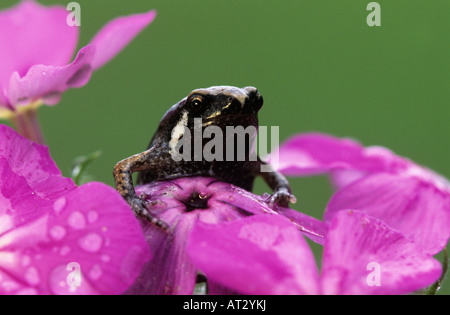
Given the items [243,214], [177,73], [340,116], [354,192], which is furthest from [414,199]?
[340,116]

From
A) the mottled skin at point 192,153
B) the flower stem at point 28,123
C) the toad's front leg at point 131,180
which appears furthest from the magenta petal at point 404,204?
the flower stem at point 28,123

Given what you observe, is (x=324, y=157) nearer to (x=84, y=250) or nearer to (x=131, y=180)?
(x=131, y=180)

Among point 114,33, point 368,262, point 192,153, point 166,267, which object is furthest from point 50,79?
point 368,262

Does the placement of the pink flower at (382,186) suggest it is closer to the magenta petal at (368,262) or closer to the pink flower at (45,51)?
the magenta petal at (368,262)

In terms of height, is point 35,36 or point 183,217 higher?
point 35,36

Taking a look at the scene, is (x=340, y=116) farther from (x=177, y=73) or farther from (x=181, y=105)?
(x=181, y=105)

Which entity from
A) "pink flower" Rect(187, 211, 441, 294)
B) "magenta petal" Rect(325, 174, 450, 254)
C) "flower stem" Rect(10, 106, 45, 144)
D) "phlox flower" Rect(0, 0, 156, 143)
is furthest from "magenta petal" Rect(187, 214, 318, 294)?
"flower stem" Rect(10, 106, 45, 144)
